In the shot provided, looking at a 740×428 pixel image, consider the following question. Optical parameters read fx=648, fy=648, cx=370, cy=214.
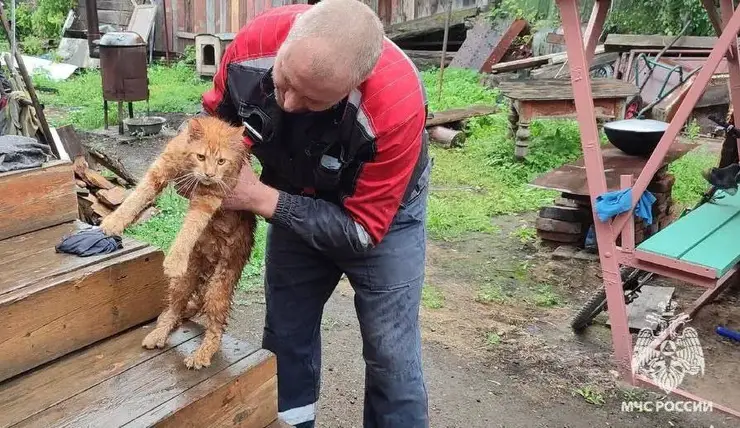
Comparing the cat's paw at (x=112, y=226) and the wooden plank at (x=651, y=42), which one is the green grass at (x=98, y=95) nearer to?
the wooden plank at (x=651, y=42)

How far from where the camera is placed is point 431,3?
1314cm

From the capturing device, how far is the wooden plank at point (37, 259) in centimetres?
199

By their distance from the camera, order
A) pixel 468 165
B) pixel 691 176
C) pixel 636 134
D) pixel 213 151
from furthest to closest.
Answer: pixel 468 165, pixel 691 176, pixel 636 134, pixel 213 151

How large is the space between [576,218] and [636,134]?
956 mm

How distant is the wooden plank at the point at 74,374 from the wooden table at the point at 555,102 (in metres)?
6.08

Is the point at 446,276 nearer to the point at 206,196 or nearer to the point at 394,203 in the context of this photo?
the point at 394,203

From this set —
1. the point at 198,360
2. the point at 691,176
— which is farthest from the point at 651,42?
the point at 198,360

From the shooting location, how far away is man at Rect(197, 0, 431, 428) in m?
1.84

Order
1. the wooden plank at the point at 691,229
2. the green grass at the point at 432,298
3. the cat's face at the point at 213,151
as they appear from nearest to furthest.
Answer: the cat's face at the point at 213,151, the wooden plank at the point at 691,229, the green grass at the point at 432,298

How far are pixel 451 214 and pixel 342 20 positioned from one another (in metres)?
4.89

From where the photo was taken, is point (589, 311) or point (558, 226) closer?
point (589, 311)

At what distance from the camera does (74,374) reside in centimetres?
197

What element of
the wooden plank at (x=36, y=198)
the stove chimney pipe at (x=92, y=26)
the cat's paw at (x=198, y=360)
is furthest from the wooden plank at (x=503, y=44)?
the cat's paw at (x=198, y=360)

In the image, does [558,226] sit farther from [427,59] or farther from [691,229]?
[427,59]
